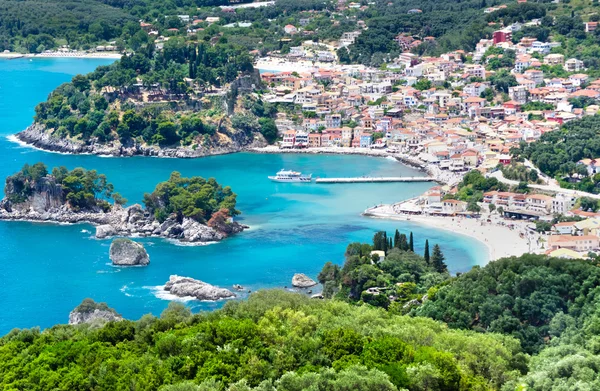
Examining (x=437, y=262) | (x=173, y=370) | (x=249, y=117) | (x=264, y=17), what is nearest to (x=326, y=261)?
(x=437, y=262)

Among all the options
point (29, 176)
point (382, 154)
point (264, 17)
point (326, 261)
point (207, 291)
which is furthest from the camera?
point (264, 17)

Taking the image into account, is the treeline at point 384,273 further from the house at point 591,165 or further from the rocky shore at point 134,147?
the rocky shore at point 134,147

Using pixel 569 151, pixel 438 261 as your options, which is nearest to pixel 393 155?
pixel 569 151

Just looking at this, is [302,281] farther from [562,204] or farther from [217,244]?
[562,204]

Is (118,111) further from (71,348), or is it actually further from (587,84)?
Result: (71,348)

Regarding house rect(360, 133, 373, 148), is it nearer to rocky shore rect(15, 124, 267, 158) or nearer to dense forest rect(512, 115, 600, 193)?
rocky shore rect(15, 124, 267, 158)

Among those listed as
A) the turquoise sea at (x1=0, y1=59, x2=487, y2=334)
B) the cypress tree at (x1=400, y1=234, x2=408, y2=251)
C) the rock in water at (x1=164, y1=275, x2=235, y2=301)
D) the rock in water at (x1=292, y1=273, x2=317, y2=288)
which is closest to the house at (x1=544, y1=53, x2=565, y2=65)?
the turquoise sea at (x1=0, y1=59, x2=487, y2=334)
